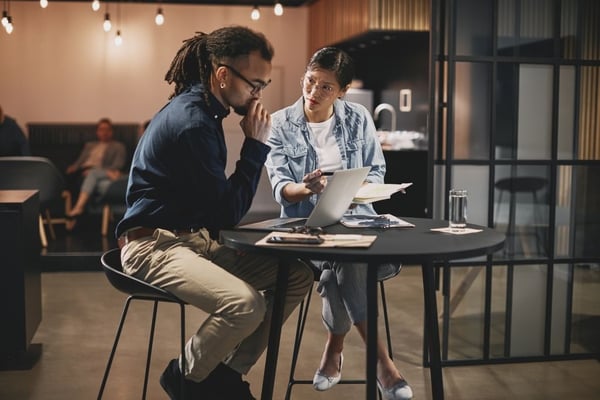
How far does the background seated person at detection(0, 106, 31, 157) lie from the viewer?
7.67 m

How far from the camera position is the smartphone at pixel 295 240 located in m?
2.26

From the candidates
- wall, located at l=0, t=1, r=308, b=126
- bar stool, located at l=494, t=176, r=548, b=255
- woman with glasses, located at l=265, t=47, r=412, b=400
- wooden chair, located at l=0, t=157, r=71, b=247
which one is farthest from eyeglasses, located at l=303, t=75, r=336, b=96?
wall, located at l=0, t=1, r=308, b=126

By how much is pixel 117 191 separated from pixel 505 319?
4.83m

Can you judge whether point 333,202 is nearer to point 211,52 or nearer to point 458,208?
point 458,208

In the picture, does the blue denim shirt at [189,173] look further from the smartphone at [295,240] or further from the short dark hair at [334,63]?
the short dark hair at [334,63]

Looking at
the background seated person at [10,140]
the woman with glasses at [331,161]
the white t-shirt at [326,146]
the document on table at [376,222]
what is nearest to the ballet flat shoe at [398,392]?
the woman with glasses at [331,161]

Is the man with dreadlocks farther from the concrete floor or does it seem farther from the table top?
the concrete floor

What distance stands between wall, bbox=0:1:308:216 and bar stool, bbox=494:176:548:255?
640 cm

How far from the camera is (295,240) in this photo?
2270 millimetres

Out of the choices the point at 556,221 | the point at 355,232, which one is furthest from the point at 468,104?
the point at 355,232

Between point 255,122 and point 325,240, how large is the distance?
517 millimetres

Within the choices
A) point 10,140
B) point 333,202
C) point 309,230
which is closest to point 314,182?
point 333,202

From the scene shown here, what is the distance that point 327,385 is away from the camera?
3082 millimetres

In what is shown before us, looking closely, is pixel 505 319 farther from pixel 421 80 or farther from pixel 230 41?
pixel 421 80
